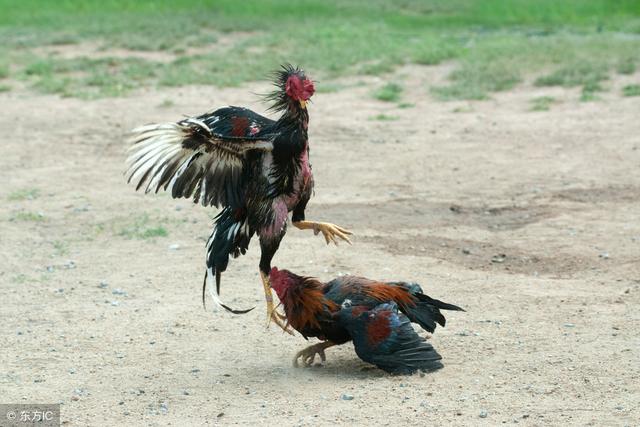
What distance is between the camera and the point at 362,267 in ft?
27.4

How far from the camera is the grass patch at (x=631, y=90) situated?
13992 millimetres

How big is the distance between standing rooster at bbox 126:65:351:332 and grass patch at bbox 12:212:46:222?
11.8ft

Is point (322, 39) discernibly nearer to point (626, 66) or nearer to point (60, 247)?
point (626, 66)

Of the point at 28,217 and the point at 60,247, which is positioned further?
the point at 28,217

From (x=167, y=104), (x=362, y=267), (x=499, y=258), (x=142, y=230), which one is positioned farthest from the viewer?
(x=167, y=104)

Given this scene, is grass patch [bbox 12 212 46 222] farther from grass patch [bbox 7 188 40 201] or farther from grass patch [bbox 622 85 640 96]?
grass patch [bbox 622 85 640 96]

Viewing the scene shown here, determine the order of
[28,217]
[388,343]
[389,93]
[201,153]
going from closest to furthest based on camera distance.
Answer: [388,343]
[201,153]
[28,217]
[389,93]

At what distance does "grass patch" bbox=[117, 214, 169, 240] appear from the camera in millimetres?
9281

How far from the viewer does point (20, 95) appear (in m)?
14.9

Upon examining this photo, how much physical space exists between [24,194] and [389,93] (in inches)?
224

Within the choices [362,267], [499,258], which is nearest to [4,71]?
[362,267]

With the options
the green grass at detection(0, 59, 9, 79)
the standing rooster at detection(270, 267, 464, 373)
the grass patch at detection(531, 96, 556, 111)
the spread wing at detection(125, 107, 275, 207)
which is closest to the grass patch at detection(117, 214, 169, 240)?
the spread wing at detection(125, 107, 275, 207)

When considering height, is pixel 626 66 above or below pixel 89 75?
above

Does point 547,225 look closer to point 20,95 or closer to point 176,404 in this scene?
point 176,404
